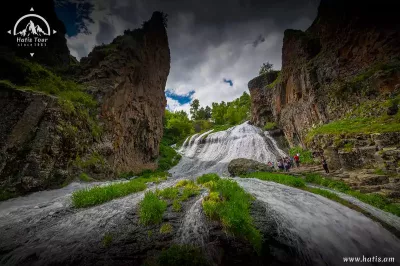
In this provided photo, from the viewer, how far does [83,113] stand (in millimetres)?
15547

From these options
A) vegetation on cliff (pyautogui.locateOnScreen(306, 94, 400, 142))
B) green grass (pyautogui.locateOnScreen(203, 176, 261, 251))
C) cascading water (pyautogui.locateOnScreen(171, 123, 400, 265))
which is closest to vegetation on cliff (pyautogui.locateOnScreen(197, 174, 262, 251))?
green grass (pyautogui.locateOnScreen(203, 176, 261, 251))

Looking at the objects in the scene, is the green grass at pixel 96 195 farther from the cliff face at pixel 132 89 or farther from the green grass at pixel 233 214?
the cliff face at pixel 132 89

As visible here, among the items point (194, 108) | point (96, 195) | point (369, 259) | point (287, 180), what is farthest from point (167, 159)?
point (194, 108)

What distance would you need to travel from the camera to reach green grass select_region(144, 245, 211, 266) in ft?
14.1

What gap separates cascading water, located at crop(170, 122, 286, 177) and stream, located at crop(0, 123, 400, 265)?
16.4m

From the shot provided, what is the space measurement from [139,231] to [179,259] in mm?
2046

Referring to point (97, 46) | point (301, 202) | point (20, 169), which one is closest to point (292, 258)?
point (301, 202)

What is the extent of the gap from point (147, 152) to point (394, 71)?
27.9 m

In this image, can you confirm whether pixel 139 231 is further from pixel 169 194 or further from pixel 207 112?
pixel 207 112

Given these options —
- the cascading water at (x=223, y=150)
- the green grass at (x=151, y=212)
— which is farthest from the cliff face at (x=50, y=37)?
the green grass at (x=151, y=212)

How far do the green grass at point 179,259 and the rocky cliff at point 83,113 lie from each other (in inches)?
387

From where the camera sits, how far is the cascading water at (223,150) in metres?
26.8

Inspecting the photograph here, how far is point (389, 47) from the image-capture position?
16.7 metres

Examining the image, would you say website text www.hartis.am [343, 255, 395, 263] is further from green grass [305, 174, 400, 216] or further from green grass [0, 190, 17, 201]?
green grass [0, 190, 17, 201]
